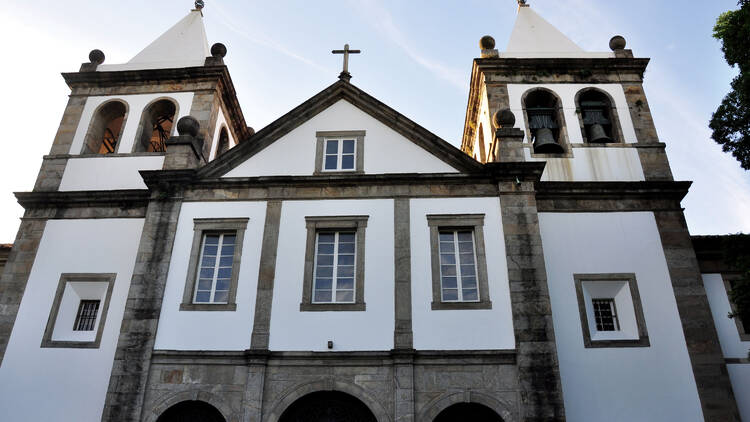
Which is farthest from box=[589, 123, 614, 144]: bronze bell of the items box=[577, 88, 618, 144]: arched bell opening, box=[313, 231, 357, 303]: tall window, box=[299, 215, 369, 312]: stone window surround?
box=[313, 231, 357, 303]: tall window

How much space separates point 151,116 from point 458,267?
33.9 feet

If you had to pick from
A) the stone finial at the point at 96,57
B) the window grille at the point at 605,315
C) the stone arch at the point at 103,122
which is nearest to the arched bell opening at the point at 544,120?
the window grille at the point at 605,315

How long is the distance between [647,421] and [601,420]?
93 cm

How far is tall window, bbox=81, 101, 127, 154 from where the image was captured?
1606cm

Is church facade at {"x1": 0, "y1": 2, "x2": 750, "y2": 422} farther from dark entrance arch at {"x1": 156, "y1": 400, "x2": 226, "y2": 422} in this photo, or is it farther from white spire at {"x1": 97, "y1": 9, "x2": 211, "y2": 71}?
white spire at {"x1": 97, "y1": 9, "x2": 211, "y2": 71}

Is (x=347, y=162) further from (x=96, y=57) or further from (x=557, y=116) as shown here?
(x=96, y=57)

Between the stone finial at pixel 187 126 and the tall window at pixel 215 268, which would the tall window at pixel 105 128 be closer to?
the stone finial at pixel 187 126

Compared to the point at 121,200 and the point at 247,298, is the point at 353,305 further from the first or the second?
the point at 121,200

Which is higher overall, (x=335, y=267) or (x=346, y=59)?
(x=346, y=59)

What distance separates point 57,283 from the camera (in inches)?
526

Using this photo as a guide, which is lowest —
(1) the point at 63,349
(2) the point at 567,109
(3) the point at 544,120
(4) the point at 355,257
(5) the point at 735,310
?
(1) the point at 63,349

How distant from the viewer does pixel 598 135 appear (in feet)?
50.1

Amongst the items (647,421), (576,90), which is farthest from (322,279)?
(576,90)

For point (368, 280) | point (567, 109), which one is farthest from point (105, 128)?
point (567, 109)
